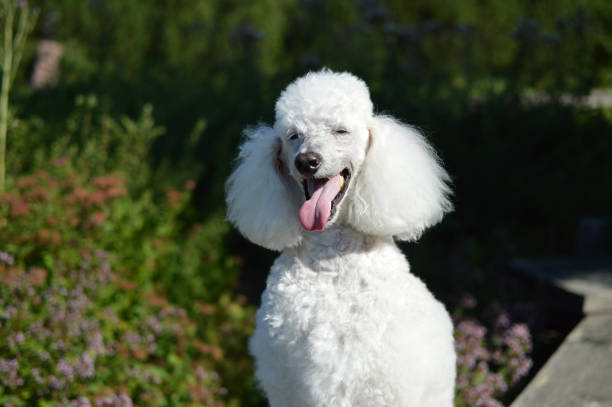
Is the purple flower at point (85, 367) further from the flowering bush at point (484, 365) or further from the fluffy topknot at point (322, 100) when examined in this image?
the flowering bush at point (484, 365)

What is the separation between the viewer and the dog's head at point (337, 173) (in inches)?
77.3

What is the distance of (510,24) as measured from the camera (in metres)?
12.3

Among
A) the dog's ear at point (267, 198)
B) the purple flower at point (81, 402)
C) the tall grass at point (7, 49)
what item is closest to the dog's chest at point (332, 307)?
the dog's ear at point (267, 198)

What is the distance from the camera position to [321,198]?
1.89 m

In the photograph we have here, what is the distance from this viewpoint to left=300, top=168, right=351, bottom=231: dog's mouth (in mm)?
1855

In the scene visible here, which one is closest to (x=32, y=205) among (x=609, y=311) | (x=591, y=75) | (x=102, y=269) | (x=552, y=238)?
(x=102, y=269)

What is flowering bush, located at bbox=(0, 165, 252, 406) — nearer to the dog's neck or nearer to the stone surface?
the dog's neck

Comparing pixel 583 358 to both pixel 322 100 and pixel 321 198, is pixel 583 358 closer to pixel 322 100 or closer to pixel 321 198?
pixel 321 198

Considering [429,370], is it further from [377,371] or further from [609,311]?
[609,311]

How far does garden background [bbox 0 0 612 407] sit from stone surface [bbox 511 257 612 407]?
18cm

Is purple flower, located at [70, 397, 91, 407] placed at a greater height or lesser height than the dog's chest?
lesser

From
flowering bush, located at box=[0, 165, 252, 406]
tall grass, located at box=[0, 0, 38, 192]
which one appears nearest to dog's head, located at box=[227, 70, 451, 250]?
flowering bush, located at box=[0, 165, 252, 406]

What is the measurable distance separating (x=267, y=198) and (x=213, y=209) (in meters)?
2.26

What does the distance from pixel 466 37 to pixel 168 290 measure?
14.6 ft
